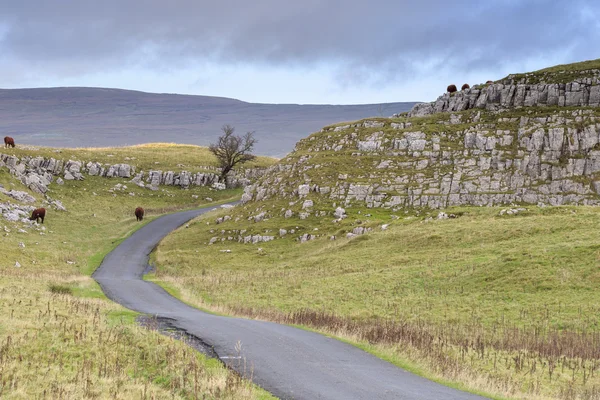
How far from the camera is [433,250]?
40781 millimetres

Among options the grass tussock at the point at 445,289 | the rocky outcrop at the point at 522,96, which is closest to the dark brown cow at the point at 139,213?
the grass tussock at the point at 445,289

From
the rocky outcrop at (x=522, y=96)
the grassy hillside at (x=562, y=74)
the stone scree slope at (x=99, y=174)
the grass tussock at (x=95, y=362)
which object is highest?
the grassy hillside at (x=562, y=74)

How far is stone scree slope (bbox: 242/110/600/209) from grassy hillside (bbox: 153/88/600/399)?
0.16 meters

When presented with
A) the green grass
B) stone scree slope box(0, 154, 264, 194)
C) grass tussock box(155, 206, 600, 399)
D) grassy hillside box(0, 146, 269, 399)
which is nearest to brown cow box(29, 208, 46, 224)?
stone scree slope box(0, 154, 264, 194)

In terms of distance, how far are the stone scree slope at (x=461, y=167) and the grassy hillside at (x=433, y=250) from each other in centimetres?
16

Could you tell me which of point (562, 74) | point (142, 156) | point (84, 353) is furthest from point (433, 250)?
point (142, 156)

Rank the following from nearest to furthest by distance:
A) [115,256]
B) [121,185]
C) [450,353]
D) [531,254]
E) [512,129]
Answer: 1. [450,353]
2. [531,254]
3. [115,256]
4. [512,129]
5. [121,185]

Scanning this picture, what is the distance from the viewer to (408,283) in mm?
34094

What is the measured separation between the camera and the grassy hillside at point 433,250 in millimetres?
21094

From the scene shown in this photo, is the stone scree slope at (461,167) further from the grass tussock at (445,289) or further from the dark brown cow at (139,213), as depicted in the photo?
the dark brown cow at (139,213)

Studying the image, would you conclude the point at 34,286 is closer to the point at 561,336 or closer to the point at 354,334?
the point at 354,334

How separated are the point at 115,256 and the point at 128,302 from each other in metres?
23.8

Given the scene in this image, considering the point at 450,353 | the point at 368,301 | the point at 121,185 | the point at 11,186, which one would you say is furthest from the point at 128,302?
the point at 121,185

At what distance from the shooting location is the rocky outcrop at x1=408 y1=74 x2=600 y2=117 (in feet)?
201
